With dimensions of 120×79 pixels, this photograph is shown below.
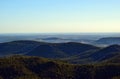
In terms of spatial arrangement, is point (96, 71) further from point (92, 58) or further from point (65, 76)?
point (92, 58)

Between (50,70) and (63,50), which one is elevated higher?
(50,70)

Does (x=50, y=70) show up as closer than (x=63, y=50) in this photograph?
Yes

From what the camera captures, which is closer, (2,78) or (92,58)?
(2,78)

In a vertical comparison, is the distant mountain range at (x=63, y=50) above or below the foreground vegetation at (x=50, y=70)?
below

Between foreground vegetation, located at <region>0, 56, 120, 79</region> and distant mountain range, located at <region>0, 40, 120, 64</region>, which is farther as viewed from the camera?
distant mountain range, located at <region>0, 40, 120, 64</region>

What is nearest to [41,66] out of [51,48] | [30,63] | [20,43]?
[30,63]

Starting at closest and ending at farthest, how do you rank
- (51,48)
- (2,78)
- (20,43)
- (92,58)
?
(2,78)
(92,58)
(51,48)
(20,43)

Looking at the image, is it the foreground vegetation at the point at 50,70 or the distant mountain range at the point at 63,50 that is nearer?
the foreground vegetation at the point at 50,70

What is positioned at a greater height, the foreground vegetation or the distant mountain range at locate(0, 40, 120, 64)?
the foreground vegetation
